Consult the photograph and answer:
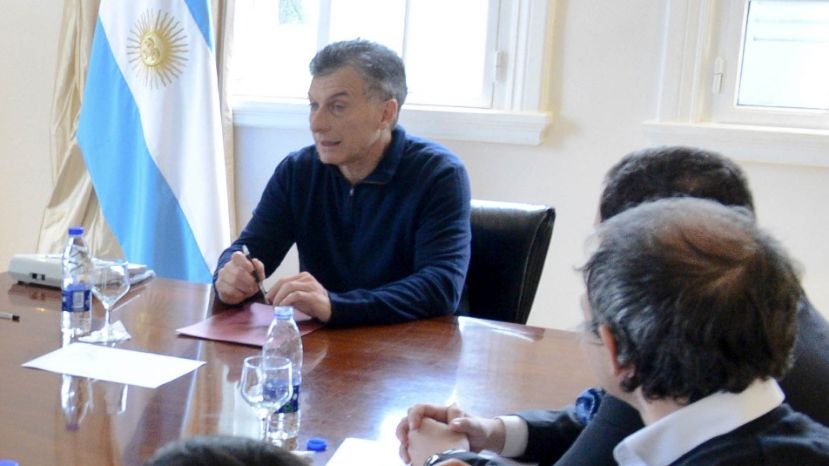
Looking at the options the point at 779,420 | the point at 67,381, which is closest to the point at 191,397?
the point at 67,381

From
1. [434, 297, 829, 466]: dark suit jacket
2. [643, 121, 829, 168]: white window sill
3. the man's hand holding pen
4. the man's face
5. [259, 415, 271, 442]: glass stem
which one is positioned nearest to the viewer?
[434, 297, 829, 466]: dark suit jacket

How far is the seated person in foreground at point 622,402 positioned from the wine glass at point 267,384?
7.4 inches

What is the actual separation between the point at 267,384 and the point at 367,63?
1.19 m

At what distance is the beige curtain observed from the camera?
3.27 metres

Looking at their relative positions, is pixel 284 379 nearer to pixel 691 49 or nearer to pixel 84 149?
pixel 691 49

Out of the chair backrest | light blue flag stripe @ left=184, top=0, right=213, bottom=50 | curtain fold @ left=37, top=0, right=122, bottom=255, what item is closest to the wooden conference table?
the chair backrest

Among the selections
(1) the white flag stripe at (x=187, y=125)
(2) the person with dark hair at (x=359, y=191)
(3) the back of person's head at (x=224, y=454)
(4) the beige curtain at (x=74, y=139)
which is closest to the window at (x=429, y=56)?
(4) the beige curtain at (x=74, y=139)

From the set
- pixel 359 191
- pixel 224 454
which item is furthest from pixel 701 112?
pixel 224 454

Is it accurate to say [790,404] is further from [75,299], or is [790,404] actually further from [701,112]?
[701,112]

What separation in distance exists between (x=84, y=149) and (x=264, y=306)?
1.54 metres

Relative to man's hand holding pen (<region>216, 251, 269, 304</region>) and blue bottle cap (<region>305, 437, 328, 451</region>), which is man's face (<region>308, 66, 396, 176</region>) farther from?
blue bottle cap (<region>305, 437, 328, 451</region>)

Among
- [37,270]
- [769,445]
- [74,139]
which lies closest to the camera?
[769,445]

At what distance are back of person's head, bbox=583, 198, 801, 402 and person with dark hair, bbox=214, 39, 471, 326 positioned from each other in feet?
3.56

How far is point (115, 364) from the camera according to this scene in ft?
5.08
